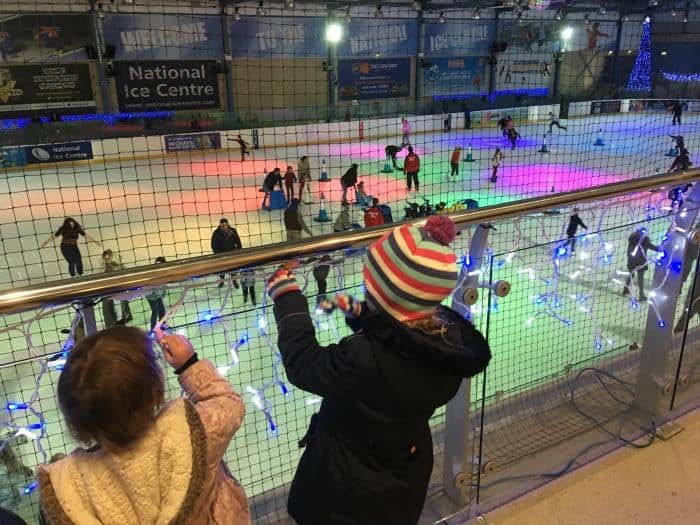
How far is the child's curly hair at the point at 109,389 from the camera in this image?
890 millimetres

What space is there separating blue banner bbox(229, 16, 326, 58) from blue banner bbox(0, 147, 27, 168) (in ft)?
21.3

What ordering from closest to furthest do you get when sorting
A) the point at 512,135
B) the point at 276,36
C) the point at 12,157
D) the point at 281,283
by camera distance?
the point at 281,283, the point at 12,157, the point at 512,135, the point at 276,36

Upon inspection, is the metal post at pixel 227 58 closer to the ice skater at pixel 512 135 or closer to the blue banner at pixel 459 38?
the blue banner at pixel 459 38

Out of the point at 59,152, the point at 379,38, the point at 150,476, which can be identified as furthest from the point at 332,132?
the point at 150,476

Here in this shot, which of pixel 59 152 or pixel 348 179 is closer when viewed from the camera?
pixel 348 179

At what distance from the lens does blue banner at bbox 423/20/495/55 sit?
2003 cm

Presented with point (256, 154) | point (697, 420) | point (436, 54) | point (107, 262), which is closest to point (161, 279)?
point (697, 420)

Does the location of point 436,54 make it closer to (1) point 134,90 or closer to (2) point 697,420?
(1) point 134,90

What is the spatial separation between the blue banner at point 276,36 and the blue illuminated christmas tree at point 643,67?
11.8 m

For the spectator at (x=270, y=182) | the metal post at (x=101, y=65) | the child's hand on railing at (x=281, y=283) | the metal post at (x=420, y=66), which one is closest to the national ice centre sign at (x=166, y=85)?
the metal post at (x=101, y=65)

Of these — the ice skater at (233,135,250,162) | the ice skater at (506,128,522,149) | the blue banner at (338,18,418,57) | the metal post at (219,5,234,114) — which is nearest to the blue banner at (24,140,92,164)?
the ice skater at (233,135,250,162)

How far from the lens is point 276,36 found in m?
17.2

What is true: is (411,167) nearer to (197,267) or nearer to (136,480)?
(197,267)

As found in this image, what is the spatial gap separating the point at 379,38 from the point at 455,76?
3.31m
